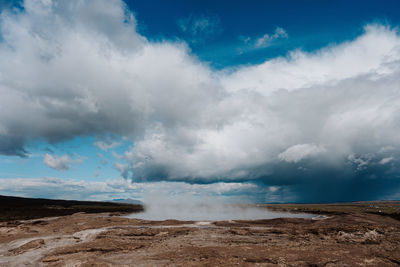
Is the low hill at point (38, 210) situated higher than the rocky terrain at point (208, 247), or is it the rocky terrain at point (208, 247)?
the low hill at point (38, 210)

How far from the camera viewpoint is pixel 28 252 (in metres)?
23.8

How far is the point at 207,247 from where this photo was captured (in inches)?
958

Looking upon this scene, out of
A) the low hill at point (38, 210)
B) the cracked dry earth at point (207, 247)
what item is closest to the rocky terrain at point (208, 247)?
the cracked dry earth at point (207, 247)

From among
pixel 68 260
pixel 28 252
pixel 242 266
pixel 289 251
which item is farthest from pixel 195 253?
pixel 28 252

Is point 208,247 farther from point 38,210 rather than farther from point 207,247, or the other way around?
point 38,210

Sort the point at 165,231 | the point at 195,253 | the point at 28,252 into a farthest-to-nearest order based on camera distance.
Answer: the point at 165,231, the point at 28,252, the point at 195,253

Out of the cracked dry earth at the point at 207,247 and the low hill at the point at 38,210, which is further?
the low hill at the point at 38,210

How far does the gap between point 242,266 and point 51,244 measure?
68.1ft

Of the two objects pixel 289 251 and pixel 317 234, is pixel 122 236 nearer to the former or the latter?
pixel 289 251

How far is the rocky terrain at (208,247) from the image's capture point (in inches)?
782

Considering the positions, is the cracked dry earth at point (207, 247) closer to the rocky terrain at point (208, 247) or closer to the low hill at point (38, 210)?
the rocky terrain at point (208, 247)

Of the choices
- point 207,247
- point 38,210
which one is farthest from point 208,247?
point 38,210

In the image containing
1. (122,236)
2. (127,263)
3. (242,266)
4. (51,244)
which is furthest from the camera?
(122,236)

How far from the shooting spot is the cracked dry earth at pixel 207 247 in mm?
19859
